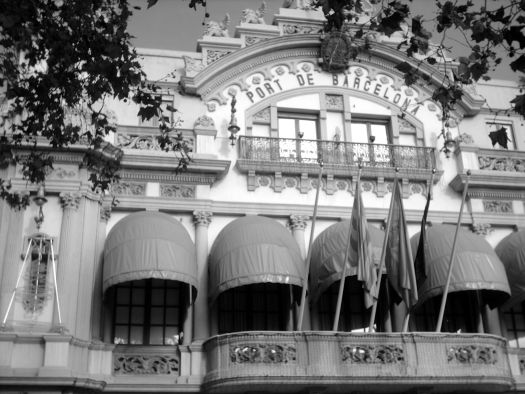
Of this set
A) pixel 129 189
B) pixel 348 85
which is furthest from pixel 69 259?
pixel 348 85

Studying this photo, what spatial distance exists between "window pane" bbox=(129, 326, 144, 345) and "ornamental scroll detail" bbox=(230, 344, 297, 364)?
8.83 feet

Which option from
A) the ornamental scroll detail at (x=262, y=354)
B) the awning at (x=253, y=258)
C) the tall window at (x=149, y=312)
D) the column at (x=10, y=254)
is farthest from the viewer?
the tall window at (x=149, y=312)

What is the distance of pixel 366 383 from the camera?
59.9 ft

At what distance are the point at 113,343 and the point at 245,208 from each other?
4898mm

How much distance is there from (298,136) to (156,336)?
6976 mm

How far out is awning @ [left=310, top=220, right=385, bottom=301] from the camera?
64.2ft

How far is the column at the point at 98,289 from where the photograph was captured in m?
19.1

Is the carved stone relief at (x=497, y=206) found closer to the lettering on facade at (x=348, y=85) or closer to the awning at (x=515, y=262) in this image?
the awning at (x=515, y=262)

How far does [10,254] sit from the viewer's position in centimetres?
1891

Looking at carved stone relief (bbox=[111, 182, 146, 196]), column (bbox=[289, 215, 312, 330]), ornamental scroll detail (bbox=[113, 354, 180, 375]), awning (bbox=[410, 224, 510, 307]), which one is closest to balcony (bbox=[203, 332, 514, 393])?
ornamental scroll detail (bbox=[113, 354, 180, 375])

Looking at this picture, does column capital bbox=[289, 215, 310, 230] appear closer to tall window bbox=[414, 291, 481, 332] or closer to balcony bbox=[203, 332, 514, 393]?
balcony bbox=[203, 332, 514, 393]

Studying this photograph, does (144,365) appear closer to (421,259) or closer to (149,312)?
(149,312)

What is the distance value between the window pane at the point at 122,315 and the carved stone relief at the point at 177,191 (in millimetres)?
3165

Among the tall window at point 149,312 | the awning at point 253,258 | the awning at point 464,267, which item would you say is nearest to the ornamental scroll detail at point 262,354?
the awning at point 253,258
